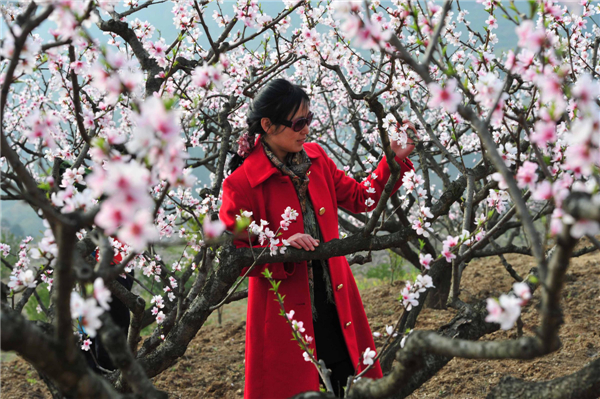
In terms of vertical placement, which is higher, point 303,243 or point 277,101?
point 277,101

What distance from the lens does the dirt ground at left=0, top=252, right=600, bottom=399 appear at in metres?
2.96

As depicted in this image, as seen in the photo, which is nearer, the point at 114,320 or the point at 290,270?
the point at 290,270

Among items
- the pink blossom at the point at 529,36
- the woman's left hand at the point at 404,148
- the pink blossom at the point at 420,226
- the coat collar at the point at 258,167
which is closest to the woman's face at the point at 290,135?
the coat collar at the point at 258,167

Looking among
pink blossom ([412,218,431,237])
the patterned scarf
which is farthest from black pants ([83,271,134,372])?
pink blossom ([412,218,431,237])

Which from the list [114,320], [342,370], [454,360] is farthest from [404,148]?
[114,320]

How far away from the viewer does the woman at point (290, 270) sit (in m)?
2.22

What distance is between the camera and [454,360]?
3.33 m

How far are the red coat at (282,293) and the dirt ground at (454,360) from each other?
3.62 feet

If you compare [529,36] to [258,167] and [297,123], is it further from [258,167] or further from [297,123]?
[258,167]

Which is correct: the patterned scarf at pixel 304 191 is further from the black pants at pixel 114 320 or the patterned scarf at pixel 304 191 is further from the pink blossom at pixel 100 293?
the black pants at pixel 114 320

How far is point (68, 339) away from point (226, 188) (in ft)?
4.62

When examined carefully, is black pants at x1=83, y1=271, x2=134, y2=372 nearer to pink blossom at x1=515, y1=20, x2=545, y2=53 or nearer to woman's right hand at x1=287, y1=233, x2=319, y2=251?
woman's right hand at x1=287, y1=233, x2=319, y2=251

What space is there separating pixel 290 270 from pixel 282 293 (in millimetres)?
125

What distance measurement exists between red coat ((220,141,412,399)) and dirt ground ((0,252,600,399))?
3.62 feet
